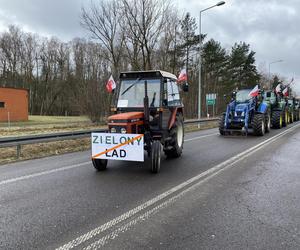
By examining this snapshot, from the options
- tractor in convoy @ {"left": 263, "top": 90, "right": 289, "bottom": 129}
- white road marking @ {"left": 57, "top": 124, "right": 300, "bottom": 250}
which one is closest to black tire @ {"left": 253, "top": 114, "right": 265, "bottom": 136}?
tractor in convoy @ {"left": 263, "top": 90, "right": 289, "bottom": 129}

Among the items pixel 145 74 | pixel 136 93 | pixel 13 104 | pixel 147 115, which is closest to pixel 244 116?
pixel 145 74

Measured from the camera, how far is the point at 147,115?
677 centimetres

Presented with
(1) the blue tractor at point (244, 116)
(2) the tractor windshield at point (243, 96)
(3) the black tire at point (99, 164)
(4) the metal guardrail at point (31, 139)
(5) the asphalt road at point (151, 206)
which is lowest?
(5) the asphalt road at point (151, 206)

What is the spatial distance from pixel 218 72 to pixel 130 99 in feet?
133

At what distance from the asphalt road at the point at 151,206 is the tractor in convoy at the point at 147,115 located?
1.89ft

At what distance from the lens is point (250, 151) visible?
944 centimetres

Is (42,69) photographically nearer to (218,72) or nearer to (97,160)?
(218,72)

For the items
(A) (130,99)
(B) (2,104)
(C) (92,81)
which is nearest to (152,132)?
(A) (130,99)

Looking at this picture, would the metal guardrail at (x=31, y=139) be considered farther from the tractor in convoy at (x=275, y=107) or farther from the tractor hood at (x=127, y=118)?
the tractor in convoy at (x=275, y=107)

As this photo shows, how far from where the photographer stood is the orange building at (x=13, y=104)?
30.9 metres

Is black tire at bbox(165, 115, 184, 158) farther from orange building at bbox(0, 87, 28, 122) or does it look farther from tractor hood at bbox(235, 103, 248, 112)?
orange building at bbox(0, 87, 28, 122)

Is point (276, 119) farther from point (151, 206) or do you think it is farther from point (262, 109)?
point (151, 206)

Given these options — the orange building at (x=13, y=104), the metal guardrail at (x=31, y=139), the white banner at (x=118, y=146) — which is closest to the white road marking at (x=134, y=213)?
the white banner at (x=118, y=146)

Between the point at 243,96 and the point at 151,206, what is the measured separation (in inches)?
499
